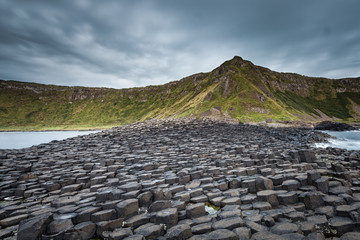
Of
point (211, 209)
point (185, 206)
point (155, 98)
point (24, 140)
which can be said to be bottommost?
point (211, 209)

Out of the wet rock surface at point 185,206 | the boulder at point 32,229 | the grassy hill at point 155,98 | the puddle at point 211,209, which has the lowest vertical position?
the puddle at point 211,209

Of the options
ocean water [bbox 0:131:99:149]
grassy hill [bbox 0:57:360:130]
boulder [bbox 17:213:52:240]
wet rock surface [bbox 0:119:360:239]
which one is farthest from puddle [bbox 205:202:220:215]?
grassy hill [bbox 0:57:360:130]

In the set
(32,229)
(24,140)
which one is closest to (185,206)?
(32,229)

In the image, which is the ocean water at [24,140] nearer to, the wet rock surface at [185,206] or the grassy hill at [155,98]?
the wet rock surface at [185,206]

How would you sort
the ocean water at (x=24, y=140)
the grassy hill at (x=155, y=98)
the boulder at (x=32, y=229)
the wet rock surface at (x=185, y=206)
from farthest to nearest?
the grassy hill at (x=155, y=98)
the ocean water at (x=24, y=140)
the wet rock surface at (x=185, y=206)
the boulder at (x=32, y=229)

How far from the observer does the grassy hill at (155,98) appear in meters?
97.6

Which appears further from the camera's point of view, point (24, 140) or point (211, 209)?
point (24, 140)

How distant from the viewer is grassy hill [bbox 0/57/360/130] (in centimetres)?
9756

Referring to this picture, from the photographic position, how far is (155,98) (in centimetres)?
13500

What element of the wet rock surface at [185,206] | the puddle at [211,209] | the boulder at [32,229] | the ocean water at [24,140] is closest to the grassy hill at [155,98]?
the ocean water at [24,140]

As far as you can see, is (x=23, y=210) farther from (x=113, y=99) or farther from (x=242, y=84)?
(x=113, y=99)

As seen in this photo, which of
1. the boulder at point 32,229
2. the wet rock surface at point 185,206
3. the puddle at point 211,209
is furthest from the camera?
the puddle at point 211,209

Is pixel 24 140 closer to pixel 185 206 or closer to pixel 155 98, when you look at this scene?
pixel 185 206

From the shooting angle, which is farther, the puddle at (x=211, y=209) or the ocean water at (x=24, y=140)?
the ocean water at (x=24, y=140)
